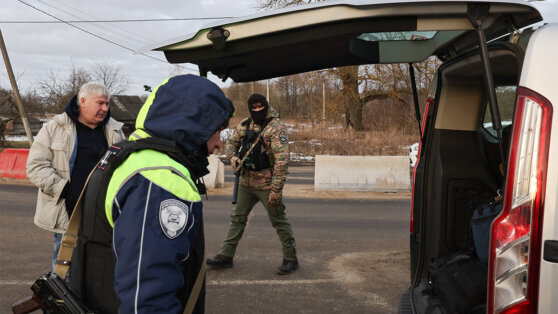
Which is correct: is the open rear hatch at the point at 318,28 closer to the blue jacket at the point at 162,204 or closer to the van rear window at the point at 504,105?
the blue jacket at the point at 162,204

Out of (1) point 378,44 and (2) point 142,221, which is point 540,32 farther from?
(2) point 142,221

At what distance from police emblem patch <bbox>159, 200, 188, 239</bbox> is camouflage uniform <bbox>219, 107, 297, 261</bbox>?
3.15m

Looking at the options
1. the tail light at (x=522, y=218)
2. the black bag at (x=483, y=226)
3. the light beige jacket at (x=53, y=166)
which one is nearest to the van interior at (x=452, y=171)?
the black bag at (x=483, y=226)

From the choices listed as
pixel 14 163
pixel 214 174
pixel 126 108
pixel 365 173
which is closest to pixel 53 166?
pixel 214 174

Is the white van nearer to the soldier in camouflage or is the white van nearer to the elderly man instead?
the elderly man

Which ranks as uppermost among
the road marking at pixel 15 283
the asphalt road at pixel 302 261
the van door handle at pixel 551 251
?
the van door handle at pixel 551 251

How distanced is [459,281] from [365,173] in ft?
25.1

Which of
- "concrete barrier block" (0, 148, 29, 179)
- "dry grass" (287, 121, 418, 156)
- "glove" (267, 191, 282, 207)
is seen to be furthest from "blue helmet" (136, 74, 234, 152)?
"dry grass" (287, 121, 418, 156)

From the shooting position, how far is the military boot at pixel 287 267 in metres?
4.85

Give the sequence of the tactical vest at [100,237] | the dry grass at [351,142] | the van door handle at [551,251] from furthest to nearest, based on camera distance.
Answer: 1. the dry grass at [351,142]
2. the tactical vest at [100,237]
3. the van door handle at [551,251]

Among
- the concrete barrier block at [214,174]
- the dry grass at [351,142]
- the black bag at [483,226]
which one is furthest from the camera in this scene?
the dry grass at [351,142]

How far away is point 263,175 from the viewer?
4.90m

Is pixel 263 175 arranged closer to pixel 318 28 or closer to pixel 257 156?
pixel 257 156

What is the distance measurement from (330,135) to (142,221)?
74.5ft
